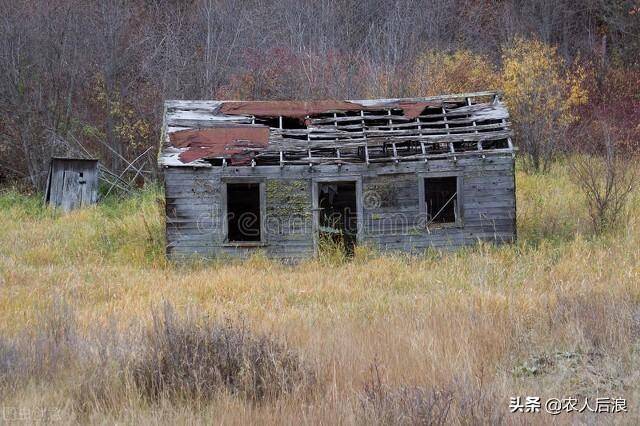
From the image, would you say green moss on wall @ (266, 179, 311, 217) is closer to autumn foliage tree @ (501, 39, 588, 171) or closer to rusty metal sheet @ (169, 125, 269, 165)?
rusty metal sheet @ (169, 125, 269, 165)

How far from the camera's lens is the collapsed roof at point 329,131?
13.4 m

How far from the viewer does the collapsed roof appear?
13398 mm

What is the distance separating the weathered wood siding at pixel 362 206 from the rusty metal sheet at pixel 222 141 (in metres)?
0.33

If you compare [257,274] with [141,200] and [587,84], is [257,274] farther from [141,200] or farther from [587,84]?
[587,84]

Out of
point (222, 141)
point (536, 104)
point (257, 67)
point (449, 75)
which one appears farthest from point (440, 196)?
point (257, 67)

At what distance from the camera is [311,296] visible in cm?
959

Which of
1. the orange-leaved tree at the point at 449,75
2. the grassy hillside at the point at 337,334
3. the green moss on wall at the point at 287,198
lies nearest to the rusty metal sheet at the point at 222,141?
the green moss on wall at the point at 287,198

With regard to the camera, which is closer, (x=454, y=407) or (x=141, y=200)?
(x=454, y=407)

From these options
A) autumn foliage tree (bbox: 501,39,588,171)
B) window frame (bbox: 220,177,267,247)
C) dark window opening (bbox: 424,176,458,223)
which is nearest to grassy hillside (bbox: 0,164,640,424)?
window frame (bbox: 220,177,267,247)

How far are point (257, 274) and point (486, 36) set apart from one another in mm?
26740

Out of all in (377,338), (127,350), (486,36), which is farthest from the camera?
(486,36)

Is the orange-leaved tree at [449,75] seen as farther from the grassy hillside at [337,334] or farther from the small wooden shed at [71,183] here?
the grassy hillside at [337,334]

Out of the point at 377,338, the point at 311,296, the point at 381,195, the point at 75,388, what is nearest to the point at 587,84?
the point at 381,195

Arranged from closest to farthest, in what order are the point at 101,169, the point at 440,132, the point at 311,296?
the point at 311,296 < the point at 440,132 < the point at 101,169
